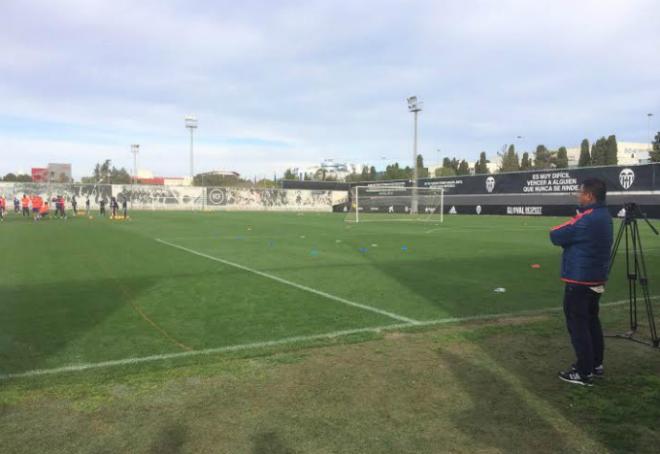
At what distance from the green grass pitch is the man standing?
92.8 inches

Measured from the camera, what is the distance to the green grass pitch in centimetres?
569

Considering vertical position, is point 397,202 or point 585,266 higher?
point 397,202

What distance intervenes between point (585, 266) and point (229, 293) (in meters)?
5.62

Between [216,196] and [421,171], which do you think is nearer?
[216,196]

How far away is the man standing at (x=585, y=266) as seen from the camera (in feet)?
14.3

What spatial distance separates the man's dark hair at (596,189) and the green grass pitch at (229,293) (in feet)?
9.31

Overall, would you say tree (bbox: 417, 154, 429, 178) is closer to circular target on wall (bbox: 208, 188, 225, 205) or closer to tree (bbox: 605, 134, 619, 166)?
tree (bbox: 605, 134, 619, 166)

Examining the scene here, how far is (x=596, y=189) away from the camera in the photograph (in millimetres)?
4406

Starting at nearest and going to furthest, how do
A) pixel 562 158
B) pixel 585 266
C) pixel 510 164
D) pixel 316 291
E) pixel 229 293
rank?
pixel 585 266, pixel 229 293, pixel 316 291, pixel 562 158, pixel 510 164

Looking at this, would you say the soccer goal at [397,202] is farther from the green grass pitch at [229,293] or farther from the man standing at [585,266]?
the man standing at [585,266]

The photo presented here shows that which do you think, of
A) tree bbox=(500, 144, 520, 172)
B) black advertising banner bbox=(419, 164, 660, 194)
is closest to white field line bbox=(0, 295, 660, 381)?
black advertising banner bbox=(419, 164, 660, 194)

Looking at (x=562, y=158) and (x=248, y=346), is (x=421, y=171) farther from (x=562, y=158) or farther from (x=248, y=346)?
(x=248, y=346)

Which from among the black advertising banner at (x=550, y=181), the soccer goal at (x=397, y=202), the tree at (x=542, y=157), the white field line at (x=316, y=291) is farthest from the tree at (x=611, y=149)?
the white field line at (x=316, y=291)

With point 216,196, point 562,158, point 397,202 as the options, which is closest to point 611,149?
point 562,158
